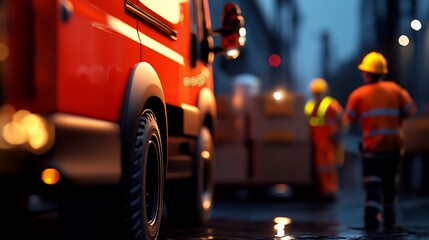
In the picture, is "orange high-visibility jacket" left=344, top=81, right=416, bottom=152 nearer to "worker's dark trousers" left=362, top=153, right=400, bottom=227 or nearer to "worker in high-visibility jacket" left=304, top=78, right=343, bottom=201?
"worker's dark trousers" left=362, top=153, right=400, bottom=227

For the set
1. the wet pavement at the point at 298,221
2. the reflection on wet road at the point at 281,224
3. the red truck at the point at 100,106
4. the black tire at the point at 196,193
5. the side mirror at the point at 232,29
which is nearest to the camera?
the red truck at the point at 100,106

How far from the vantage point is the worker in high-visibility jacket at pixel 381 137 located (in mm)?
9167

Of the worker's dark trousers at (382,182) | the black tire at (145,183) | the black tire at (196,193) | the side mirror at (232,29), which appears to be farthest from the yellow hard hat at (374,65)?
the black tire at (145,183)

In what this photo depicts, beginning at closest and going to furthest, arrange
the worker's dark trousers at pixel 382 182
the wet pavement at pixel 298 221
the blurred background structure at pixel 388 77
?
the wet pavement at pixel 298 221 → the worker's dark trousers at pixel 382 182 → the blurred background structure at pixel 388 77

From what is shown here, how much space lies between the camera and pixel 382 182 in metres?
9.25

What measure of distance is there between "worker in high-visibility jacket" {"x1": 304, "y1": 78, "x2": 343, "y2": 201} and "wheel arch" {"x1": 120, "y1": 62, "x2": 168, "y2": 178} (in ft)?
27.4

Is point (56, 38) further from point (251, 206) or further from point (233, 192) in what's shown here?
point (233, 192)

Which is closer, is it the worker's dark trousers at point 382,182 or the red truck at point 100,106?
the red truck at point 100,106

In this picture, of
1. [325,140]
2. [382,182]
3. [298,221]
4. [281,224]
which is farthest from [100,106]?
[325,140]

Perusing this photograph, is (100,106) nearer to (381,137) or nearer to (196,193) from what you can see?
(196,193)

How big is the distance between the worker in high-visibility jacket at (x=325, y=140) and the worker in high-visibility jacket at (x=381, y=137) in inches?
197

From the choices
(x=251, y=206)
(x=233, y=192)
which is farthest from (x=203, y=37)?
A: (x=233, y=192)

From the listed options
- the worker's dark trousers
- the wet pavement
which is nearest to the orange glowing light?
the wet pavement

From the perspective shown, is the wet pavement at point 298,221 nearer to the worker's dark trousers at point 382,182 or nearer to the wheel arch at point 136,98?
the worker's dark trousers at point 382,182
